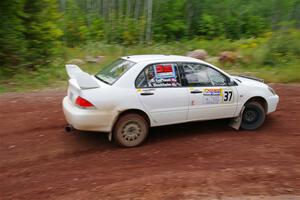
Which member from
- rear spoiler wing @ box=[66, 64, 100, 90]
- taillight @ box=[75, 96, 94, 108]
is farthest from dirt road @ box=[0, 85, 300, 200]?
rear spoiler wing @ box=[66, 64, 100, 90]

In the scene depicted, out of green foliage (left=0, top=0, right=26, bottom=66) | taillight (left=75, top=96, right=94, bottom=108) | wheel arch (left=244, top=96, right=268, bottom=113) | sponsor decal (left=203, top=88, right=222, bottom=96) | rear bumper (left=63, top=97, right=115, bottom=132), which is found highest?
green foliage (left=0, top=0, right=26, bottom=66)

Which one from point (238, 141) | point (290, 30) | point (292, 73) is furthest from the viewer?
point (290, 30)

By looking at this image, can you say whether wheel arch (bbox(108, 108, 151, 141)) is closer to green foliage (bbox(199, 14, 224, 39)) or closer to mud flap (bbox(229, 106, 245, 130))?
mud flap (bbox(229, 106, 245, 130))

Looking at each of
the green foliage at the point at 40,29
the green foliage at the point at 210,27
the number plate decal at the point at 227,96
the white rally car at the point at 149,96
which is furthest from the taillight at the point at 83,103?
the green foliage at the point at 210,27

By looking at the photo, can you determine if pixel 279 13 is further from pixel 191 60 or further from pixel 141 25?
pixel 191 60

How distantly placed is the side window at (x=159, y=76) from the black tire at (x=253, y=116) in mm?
1696

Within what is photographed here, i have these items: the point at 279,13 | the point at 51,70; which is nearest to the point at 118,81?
the point at 51,70

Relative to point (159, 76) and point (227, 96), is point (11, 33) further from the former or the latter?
point (227, 96)

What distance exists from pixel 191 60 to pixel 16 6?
809 centimetres

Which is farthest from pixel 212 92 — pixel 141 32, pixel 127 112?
pixel 141 32

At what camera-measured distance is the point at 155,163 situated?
18.5ft

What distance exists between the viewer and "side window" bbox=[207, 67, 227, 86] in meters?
6.72

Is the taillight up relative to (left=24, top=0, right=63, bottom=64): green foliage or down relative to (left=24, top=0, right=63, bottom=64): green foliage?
down

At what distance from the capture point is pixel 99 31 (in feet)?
65.1
